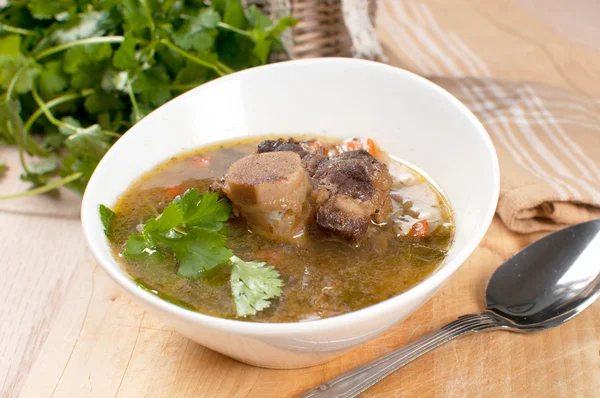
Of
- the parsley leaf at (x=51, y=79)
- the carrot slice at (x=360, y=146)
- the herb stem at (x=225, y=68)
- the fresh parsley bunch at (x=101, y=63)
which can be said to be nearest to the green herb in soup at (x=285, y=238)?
the carrot slice at (x=360, y=146)

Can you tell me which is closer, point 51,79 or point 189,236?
point 189,236

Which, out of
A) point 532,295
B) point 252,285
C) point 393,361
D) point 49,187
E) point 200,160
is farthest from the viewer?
point 49,187

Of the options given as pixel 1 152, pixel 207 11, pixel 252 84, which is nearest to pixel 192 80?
pixel 207 11

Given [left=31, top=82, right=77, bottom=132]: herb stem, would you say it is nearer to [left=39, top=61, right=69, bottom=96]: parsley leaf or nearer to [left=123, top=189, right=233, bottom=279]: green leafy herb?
[left=39, top=61, right=69, bottom=96]: parsley leaf

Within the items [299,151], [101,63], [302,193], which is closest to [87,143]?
[101,63]

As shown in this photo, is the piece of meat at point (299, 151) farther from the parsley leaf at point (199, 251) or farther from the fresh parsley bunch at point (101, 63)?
Answer: the fresh parsley bunch at point (101, 63)

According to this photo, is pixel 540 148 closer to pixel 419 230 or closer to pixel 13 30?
pixel 419 230
